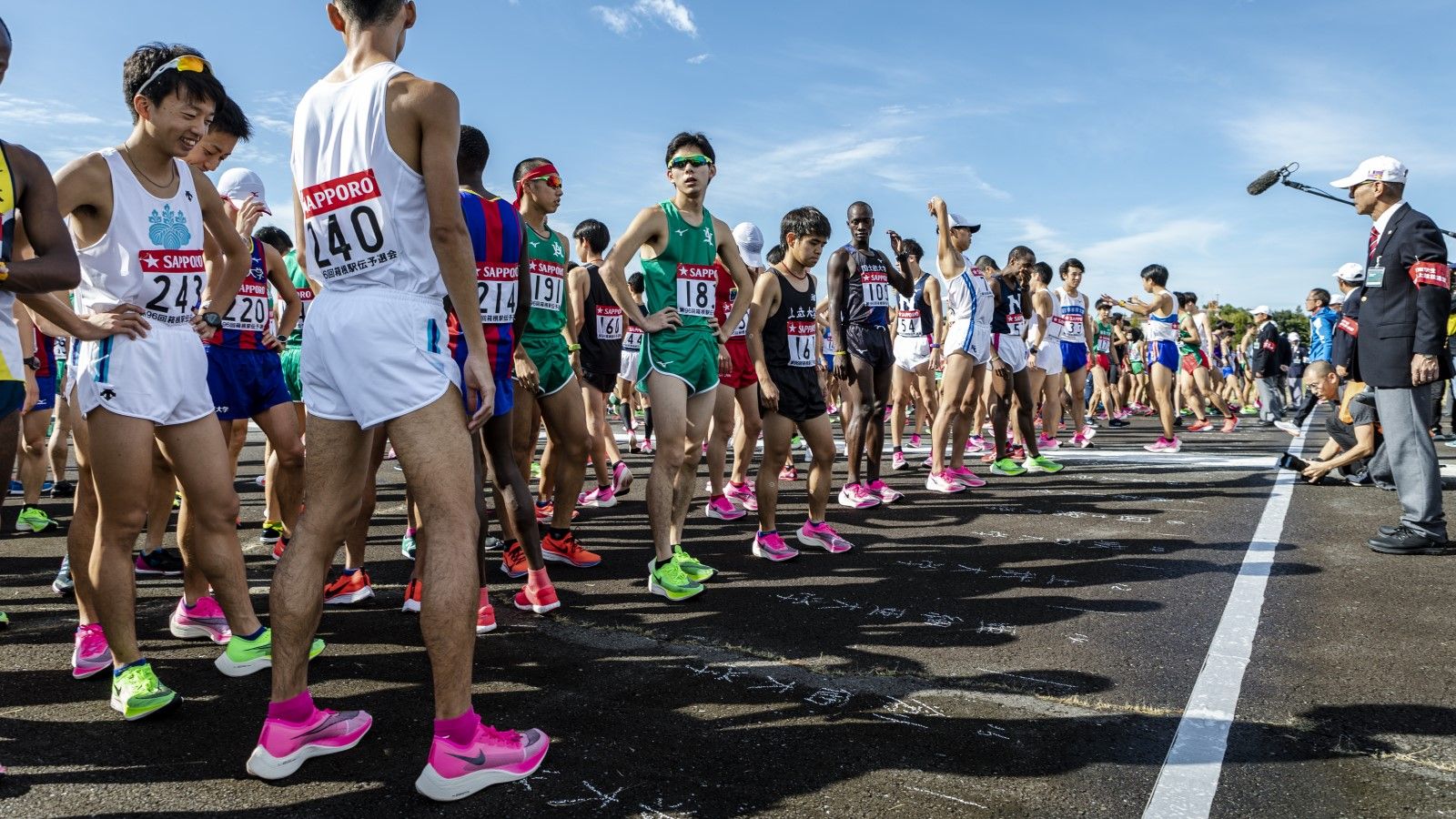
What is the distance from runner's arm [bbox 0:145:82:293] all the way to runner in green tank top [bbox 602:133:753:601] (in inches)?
94.8

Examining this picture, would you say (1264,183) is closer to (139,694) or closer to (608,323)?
Result: (608,323)

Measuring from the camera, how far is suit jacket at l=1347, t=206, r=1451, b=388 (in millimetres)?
5418

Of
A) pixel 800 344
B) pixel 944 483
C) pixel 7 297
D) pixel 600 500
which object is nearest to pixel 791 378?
pixel 800 344

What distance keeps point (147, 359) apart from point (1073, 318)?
10864 mm

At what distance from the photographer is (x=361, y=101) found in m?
2.47

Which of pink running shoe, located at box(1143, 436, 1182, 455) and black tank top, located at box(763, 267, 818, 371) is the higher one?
black tank top, located at box(763, 267, 818, 371)

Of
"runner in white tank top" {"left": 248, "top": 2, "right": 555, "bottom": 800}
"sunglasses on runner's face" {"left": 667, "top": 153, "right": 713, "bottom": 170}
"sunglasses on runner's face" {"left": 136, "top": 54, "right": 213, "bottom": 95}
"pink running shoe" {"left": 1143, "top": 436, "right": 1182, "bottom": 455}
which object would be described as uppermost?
"sunglasses on runner's face" {"left": 667, "top": 153, "right": 713, "bottom": 170}

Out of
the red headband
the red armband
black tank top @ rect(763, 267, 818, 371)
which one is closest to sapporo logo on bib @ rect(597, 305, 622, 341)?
black tank top @ rect(763, 267, 818, 371)

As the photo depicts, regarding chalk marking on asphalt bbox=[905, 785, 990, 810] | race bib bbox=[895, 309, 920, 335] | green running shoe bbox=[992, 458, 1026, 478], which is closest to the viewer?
chalk marking on asphalt bbox=[905, 785, 990, 810]

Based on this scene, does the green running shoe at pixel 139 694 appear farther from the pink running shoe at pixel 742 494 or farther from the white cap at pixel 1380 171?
the white cap at pixel 1380 171

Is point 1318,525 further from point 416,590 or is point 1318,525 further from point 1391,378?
point 416,590

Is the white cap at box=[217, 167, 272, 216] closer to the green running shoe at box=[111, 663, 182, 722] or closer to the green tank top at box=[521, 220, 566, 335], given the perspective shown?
the green tank top at box=[521, 220, 566, 335]

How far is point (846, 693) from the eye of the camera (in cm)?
312

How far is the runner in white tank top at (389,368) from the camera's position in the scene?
2.42 meters
